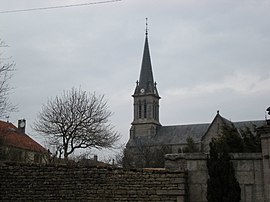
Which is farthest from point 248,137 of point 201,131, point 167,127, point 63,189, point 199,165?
point 167,127

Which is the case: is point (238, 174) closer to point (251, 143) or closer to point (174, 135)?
point (251, 143)

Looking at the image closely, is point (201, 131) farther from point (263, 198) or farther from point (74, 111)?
point (263, 198)

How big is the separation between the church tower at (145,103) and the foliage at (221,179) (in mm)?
71636

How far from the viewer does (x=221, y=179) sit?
10969 mm

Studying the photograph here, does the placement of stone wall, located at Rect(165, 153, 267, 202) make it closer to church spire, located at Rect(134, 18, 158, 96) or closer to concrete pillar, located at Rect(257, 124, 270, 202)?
concrete pillar, located at Rect(257, 124, 270, 202)

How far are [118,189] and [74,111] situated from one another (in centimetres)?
1363

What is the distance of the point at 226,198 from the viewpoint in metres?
10.8

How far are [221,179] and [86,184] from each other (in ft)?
13.1

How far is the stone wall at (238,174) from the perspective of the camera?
10.9 metres

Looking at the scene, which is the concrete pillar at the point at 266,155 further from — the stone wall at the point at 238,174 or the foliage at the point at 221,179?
the foliage at the point at 221,179

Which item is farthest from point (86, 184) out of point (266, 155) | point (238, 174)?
point (266, 155)

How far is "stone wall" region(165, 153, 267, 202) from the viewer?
1093 cm

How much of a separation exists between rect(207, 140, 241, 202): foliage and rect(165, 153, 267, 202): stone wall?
22 centimetres

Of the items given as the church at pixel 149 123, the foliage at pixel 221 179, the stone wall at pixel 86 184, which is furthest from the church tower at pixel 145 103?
the foliage at pixel 221 179
